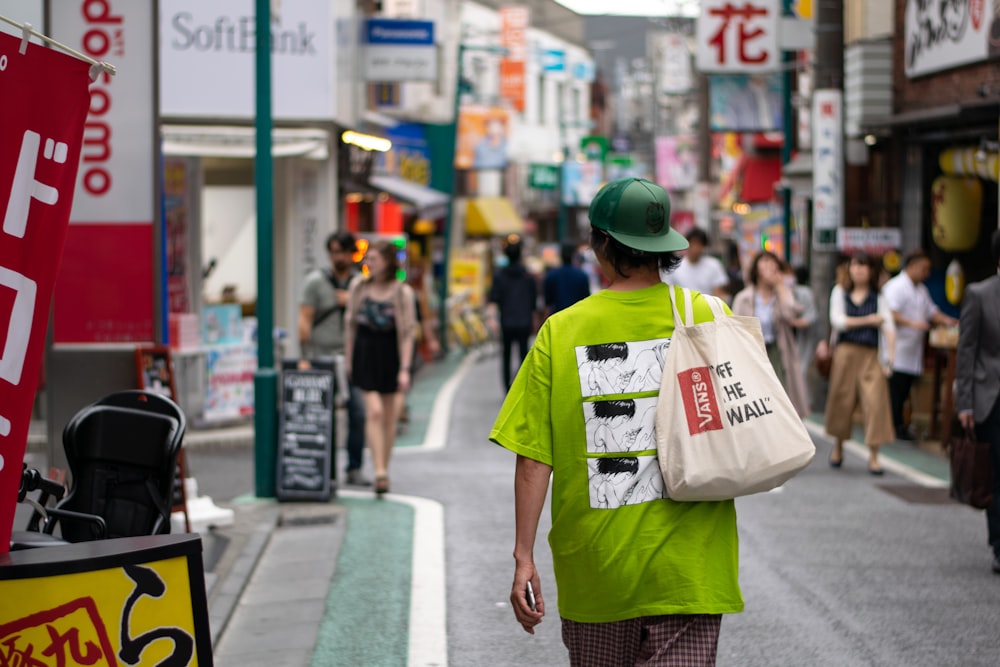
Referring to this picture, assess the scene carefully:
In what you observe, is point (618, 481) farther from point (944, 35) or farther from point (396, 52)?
point (396, 52)

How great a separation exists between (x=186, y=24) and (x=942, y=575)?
1384cm

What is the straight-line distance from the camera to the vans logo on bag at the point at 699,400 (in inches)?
153

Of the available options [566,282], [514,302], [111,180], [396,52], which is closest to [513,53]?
[396,52]

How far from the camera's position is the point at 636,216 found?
13.3 feet

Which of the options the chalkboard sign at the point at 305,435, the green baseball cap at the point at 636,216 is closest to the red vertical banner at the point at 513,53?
the chalkboard sign at the point at 305,435

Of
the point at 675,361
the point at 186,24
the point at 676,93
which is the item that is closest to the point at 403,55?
the point at 186,24

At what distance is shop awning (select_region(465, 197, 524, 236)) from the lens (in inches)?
1966

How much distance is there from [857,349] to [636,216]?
29.6 ft

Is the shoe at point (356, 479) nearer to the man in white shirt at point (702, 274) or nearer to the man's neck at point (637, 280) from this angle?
the man in white shirt at point (702, 274)

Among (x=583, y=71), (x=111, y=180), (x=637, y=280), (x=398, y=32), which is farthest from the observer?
(x=583, y=71)

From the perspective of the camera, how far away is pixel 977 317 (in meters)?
8.18

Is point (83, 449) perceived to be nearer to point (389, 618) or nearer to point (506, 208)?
point (389, 618)

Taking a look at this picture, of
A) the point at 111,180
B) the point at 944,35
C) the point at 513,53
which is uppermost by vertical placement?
the point at 513,53

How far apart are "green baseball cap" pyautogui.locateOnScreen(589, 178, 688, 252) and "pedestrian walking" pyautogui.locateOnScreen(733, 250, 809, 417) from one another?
27.9ft
